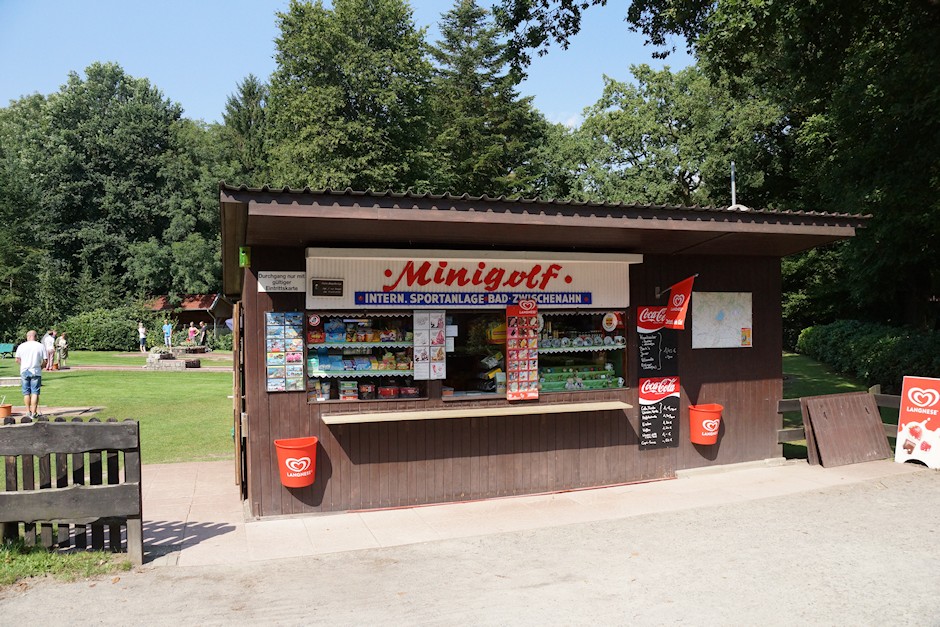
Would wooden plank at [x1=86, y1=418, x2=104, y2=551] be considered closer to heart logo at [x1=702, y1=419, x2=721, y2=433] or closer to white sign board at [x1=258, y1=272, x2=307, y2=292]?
white sign board at [x1=258, y1=272, x2=307, y2=292]

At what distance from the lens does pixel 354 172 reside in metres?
35.1

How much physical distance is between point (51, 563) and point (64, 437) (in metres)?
0.98

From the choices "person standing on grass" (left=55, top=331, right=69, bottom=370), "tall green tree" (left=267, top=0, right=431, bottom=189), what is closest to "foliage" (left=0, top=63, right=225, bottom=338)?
"tall green tree" (left=267, top=0, right=431, bottom=189)

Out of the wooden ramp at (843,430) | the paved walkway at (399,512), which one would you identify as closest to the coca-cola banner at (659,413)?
the paved walkway at (399,512)

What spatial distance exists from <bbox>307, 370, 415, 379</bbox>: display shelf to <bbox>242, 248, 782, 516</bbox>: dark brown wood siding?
0.28 m

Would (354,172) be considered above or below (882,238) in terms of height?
above

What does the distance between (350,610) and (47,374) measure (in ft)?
79.5

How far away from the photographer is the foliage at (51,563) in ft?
17.4

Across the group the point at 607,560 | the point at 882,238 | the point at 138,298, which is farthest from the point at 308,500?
the point at 138,298

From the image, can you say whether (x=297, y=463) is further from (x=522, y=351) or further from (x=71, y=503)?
(x=522, y=351)

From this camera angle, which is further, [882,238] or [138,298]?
[138,298]

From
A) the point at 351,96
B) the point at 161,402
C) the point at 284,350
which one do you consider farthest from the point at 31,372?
the point at 351,96

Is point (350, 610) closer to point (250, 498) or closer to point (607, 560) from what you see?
point (607, 560)

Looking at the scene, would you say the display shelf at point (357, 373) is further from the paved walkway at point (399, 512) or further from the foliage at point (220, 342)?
the foliage at point (220, 342)
